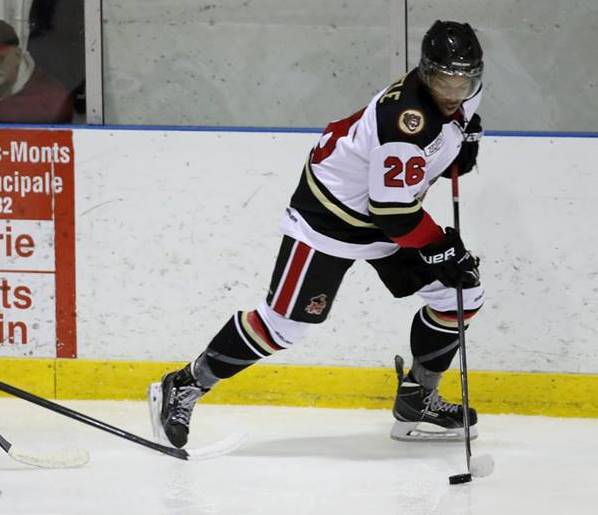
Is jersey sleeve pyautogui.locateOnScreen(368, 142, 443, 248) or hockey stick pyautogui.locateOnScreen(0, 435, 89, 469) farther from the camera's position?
hockey stick pyautogui.locateOnScreen(0, 435, 89, 469)

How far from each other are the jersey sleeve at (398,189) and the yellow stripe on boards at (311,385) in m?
0.97

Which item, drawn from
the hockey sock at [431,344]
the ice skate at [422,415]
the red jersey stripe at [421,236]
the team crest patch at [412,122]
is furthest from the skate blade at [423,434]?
the team crest patch at [412,122]

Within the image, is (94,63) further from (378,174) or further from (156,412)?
(378,174)

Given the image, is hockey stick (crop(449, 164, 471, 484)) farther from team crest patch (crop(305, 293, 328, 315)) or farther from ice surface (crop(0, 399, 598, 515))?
team crest patch (crop(305, 293, 328, 315))

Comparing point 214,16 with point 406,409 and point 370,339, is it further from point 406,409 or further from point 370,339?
point 406,409

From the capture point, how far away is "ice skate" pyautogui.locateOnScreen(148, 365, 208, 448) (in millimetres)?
4082

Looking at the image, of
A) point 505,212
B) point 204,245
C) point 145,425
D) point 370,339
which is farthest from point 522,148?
point 145,425

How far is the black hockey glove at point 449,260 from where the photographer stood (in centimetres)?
384

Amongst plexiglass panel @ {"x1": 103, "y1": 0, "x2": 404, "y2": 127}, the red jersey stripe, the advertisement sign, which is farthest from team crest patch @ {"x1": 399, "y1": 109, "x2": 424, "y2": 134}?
the advertisement sign

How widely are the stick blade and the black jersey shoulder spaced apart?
47.1 inches

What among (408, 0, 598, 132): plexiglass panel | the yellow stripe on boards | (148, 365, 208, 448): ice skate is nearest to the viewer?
(148, 365, 208, 448): ice skate

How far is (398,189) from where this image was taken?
3.70 meters

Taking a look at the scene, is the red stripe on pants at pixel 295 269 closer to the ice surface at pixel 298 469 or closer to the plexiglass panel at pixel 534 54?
the ice surface at pixel 298 469

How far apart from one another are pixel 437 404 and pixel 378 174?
0.92 meters
